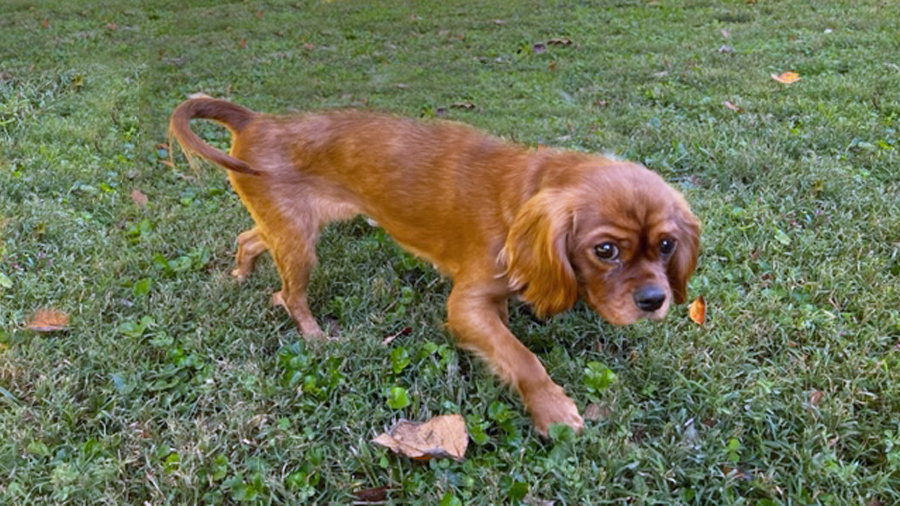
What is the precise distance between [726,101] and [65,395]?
5531mm

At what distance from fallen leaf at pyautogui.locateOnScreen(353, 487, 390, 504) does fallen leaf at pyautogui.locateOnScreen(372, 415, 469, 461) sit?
0.17 meters

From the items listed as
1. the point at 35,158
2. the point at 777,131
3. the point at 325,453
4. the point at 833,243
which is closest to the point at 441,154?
the point at 325,453

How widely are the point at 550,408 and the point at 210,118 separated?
7.81 ft

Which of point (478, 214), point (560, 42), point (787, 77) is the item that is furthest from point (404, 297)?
point (560, 42)

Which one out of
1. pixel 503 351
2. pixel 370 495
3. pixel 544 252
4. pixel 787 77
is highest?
pixel 544 252

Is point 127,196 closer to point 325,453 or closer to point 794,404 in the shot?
point 325,453

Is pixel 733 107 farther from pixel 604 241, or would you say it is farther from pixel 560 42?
pixel 604 241

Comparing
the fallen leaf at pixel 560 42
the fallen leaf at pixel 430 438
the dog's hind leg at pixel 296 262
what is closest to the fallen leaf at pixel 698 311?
the fallen leaf at pixel 430 438

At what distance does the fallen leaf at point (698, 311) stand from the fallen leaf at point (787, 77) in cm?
408

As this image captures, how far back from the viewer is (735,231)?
4180mm

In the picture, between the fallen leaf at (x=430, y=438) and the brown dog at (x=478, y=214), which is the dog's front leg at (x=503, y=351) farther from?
the fallen leaf at (x=430, y=438)

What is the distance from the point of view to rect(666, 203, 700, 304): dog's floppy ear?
299 cm

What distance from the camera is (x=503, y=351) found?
3062 millimetres

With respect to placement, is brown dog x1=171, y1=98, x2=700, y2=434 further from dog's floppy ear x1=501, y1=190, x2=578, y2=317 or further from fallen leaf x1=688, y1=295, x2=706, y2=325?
fallen leaf x1=688, y1=295, x2=706, y2=325
